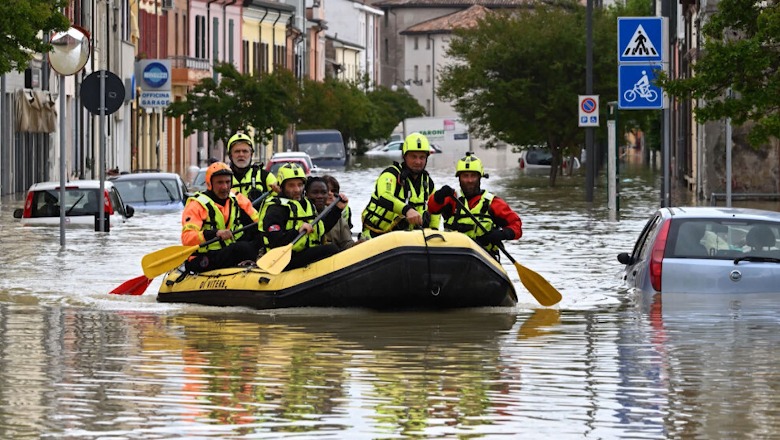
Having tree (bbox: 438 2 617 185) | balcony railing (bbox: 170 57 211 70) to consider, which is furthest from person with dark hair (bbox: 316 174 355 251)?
balcony railing (bbox: 170 57 211 70)

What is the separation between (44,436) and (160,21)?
7571cm

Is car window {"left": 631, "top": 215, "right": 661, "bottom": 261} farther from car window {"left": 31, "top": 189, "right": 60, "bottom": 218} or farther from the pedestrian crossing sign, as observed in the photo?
car window {"left": 31, "top": 189, "right": 60, "bottom": 218}

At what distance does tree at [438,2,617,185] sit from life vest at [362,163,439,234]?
40706 mm

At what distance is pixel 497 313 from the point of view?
17.1 metres

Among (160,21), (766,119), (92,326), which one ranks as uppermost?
(160,21)

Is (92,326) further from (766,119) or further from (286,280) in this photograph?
(766,119)

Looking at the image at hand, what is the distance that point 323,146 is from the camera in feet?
283

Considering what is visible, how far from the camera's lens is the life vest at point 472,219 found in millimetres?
17562

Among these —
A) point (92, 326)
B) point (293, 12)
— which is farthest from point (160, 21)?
point (92, 326)

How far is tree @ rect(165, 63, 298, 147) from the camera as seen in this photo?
67.2 m

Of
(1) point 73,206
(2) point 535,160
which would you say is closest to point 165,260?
(1) point 73,206

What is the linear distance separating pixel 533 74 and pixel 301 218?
141 feet

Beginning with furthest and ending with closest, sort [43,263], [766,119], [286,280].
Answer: [43,263] → [766,119] → [286,280]

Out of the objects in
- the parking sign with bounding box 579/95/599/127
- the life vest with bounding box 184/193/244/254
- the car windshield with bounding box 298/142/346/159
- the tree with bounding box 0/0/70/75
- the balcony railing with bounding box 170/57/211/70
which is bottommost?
the life vest with bounding box 184/193/244/254
